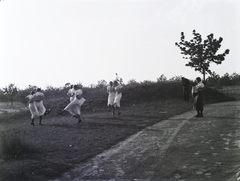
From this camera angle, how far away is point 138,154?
820 cm

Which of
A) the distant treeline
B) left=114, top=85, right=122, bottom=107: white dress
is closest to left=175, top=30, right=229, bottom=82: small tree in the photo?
the distant treeline

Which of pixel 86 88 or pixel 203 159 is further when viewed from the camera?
pixel 86 88

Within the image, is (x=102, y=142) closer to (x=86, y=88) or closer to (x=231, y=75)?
(x=86, y=88)

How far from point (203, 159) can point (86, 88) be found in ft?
75.1

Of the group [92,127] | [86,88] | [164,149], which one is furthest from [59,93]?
[164,149]

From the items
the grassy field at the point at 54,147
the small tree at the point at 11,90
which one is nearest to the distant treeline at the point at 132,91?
the small tree at the point at 11,90

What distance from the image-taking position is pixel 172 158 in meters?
7.49

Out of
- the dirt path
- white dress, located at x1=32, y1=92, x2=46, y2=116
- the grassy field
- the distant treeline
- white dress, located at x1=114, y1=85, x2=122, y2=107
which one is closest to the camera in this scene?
the dirt path

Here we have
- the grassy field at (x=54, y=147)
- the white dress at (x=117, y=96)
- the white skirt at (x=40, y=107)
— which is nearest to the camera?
the grassy field at (x=54, y=147)

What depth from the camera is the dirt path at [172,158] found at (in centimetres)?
642

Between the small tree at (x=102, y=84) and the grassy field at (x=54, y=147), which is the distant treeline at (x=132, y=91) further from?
the grassy field at (x=54, y=147)

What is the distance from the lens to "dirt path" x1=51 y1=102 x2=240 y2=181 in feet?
21.1

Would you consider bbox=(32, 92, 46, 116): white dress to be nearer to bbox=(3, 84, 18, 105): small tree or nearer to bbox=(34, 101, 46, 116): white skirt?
bbox=(34, 101, 46, 116): white skirt

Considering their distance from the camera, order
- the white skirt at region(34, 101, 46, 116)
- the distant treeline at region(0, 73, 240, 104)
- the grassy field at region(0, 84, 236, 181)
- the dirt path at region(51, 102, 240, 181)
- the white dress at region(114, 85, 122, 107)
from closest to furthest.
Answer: the dirt path at region(51, 102, 240, 181) < the grassy field at region(0, 84, 236, 181) < the white skirt at region(34, 101, 46, 116) < the white dress at region(114, 85, 122, 107) < the distant treeline at region(0, 73, 240, 104)
